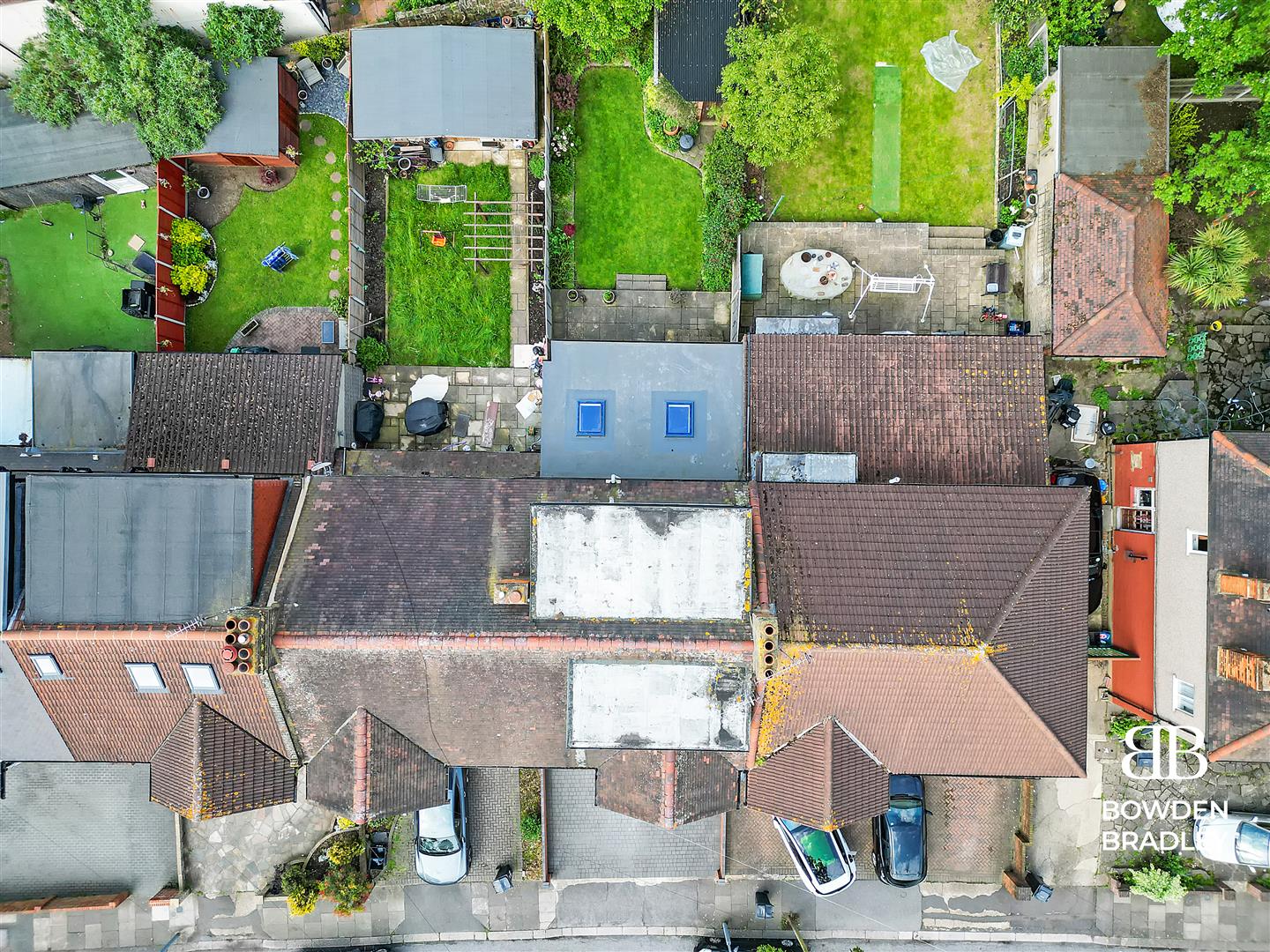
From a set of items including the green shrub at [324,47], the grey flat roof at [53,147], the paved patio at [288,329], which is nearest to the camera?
the grey flat roof at [53,147]

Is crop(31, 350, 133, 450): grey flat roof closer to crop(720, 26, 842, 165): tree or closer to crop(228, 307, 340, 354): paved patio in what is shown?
crop(228, 307, 340, 354): paved patio

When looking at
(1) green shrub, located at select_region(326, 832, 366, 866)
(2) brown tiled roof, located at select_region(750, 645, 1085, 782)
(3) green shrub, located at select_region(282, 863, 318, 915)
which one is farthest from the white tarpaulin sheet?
(3) green shrub, located at select_region(282, 863, 318, 915)

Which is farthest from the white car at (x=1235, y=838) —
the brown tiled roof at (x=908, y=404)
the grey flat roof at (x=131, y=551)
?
the grey flat roof at (x=131, y=551)

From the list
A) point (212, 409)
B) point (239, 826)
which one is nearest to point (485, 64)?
point (212, 409)

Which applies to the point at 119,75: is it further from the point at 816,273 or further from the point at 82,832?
the point at 82,832

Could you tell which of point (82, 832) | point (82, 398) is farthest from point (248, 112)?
point (82, 832)

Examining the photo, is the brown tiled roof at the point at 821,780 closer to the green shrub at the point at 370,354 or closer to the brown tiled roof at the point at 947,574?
the brown tiled roof at the point at 947,574

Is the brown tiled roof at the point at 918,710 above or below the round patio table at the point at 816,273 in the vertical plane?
below
